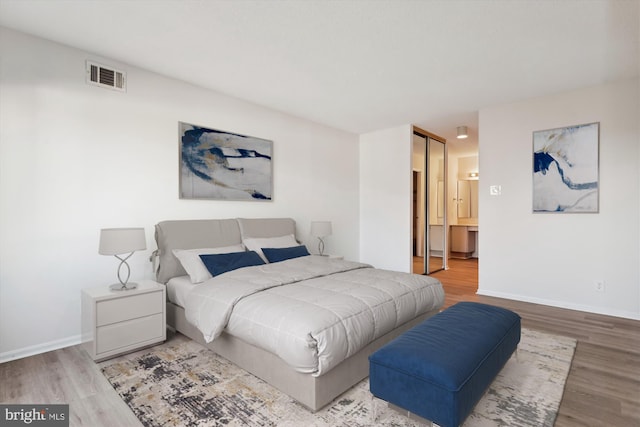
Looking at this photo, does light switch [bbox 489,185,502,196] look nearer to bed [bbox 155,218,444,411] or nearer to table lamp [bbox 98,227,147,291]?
bed [bbox 155,218,444,411]

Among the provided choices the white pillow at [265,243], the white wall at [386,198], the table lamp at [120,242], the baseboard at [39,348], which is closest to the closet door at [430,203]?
the white wall at [386,198]

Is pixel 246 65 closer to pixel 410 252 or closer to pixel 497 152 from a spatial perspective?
pixel 497 152

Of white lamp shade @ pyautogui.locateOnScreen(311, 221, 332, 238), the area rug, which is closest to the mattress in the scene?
the area rug

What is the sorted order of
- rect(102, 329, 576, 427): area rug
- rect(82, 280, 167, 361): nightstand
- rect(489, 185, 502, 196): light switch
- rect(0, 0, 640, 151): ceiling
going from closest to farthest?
rect(102, 329, 576, 427): area rug
rect(0, 0, 640, 151): ceiling
rect(82, 280, 167, 361): nightstand
rect(489, 185, 502, 196): light switch

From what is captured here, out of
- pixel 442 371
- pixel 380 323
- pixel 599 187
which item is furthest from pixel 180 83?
pixel 599 187

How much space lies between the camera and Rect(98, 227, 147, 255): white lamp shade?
103 inches

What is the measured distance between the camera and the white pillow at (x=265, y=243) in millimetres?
3781

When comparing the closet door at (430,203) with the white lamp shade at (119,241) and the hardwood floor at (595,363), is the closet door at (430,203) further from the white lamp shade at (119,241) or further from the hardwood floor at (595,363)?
the white lamp shade at (119,241)

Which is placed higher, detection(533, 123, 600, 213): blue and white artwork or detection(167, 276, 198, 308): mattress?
detection(533, 123, 600, 213): blue and white artwork

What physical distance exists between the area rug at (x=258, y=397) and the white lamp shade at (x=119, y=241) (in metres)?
0.88

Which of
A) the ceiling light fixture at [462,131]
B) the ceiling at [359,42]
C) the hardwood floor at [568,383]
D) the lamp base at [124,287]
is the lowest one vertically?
the hardwood floor at [568,383]

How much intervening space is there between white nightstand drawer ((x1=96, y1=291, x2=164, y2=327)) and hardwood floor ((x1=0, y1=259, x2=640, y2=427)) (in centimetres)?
36

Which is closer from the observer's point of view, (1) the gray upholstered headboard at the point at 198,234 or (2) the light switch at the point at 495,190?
(1) the gray upholstered headboard at the point at 198,234

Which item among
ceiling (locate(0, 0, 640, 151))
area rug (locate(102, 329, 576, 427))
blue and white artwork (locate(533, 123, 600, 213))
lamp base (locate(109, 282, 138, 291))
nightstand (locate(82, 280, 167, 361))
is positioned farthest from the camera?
blue and white artwork (locate(533, 123, 600, 213))
